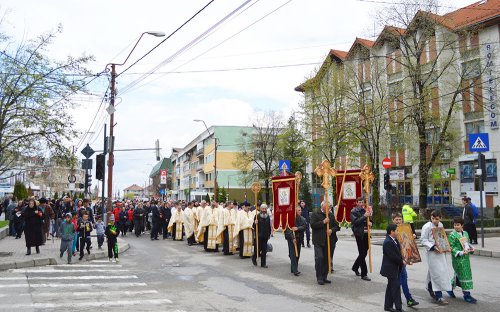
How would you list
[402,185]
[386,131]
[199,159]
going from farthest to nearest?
[199,159], [402,185], [386,131]

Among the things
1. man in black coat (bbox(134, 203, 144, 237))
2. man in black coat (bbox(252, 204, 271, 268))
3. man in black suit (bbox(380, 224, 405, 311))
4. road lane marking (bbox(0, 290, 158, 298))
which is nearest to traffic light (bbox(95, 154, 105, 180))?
man in black coat (bbox(134, 203, 144, 237))

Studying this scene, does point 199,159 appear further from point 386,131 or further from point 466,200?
point 466,200

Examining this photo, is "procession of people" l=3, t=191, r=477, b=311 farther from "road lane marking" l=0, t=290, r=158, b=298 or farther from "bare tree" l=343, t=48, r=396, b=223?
"bare tree" l=343, t=48, r=396, b=223

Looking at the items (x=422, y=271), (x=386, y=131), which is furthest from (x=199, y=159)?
(x=422, y=271)

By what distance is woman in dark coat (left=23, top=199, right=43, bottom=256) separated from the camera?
1587 centimetres

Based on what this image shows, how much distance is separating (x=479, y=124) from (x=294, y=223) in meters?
29.8

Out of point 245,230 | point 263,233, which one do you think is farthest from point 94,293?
point 245,230

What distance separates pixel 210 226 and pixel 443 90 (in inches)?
949

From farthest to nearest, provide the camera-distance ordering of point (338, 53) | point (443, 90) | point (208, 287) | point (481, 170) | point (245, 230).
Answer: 1. point (338, 53)
2. point (443, 90)
3. point (481, 170)
4. point (245, 230)
5. point (208, 287)

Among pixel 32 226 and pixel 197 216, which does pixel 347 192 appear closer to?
pixel 197 216

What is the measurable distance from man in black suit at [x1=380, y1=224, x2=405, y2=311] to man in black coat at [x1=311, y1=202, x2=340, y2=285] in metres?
2.65

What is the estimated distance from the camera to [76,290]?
418 inches

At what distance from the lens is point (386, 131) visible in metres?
34.6

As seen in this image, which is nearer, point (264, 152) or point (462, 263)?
point (462, 263)
